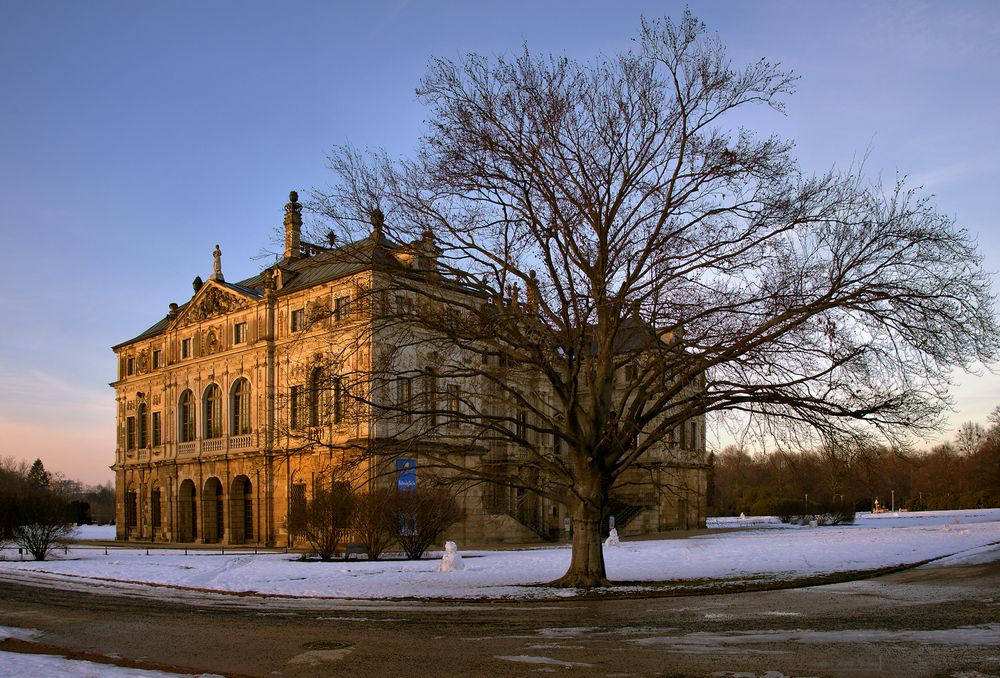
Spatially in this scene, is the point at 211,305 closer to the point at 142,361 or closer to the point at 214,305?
the point at 214,305

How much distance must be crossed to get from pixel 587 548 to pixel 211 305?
1411 inches

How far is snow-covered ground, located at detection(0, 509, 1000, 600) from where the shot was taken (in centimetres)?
1986

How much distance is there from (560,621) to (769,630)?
10.4 ft

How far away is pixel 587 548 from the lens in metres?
18.4

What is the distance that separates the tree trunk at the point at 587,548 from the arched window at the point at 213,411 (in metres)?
33.2

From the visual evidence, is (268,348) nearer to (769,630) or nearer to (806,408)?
(806,408)

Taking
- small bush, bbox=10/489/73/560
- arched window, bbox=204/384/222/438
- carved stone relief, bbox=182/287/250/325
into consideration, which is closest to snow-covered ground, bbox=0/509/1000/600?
small bush, bbox=10/489/73/560

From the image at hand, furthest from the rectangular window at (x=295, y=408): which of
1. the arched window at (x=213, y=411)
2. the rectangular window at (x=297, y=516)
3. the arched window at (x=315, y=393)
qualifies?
the arched window at (x=213, y=411)

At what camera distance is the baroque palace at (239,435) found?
1633 inches

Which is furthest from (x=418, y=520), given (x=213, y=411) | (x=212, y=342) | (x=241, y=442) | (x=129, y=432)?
(x=129, y=432)

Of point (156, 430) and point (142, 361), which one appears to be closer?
point (156, 430)

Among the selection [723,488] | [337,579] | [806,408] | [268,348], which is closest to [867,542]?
[806,408]

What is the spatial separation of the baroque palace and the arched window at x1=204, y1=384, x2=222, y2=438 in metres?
0.06

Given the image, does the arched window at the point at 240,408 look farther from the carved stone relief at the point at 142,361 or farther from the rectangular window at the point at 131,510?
the rectangular window at the point at 131,510
